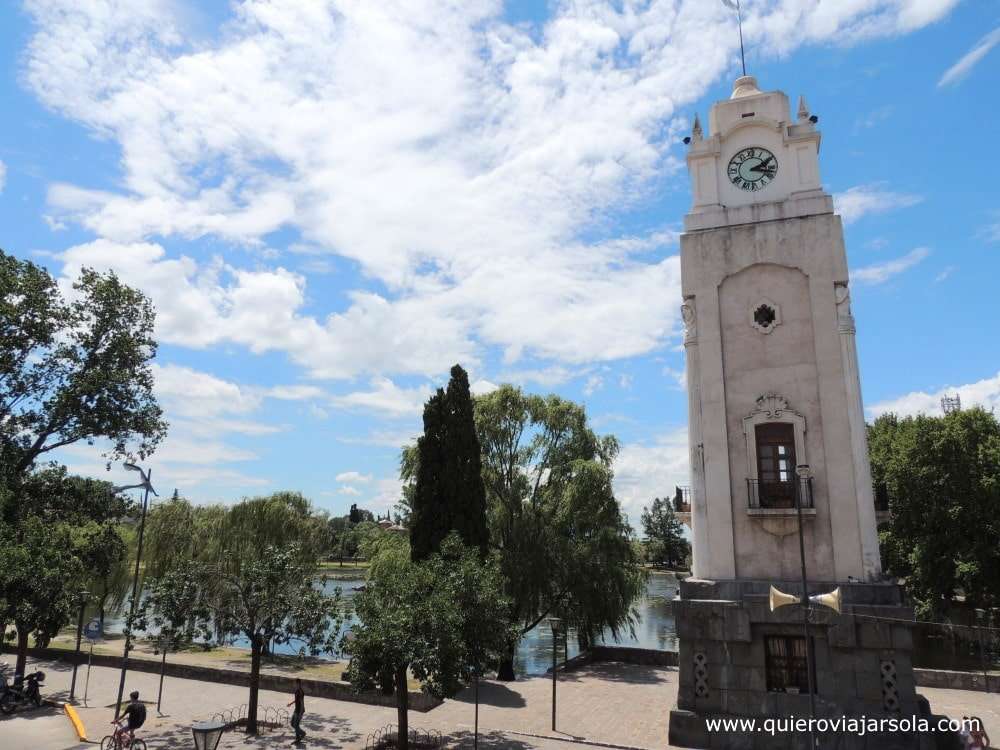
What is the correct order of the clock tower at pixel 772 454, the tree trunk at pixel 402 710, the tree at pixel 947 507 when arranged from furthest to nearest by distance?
the tree at pixel 947 507, the clock tower at pixel 772 454, the tree trunk at pixel 402 710

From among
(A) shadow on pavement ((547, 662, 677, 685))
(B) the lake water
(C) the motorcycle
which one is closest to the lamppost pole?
(A) shadow on pavement ((547, 662, 677, 685))

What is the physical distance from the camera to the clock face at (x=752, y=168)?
19594 millimetres

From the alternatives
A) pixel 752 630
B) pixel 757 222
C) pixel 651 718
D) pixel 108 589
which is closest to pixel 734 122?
pixel 757 222

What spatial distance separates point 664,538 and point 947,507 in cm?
8230

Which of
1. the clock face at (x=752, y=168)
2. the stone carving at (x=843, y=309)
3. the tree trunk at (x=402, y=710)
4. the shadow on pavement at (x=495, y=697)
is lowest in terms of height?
the shadow on pavement at (x=495, y=697)

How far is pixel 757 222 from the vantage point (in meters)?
19.1

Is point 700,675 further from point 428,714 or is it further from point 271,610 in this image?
point 271,610

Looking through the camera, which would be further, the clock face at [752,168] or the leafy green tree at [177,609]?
the clock face at [752,168]

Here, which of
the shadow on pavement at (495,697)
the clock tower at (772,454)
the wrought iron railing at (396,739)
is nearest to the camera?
the clock tower at (772,454)

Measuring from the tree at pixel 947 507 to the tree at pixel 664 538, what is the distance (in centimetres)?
6630

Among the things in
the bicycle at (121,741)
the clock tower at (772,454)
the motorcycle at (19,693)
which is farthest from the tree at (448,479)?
the motorcycle at (19,693)

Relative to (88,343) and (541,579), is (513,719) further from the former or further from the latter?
(88,343)

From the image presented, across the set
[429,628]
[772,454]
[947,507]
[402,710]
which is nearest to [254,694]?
[402,710]

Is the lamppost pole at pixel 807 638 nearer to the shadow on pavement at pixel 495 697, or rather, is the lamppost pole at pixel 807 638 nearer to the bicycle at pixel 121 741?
the shadow on pavement at pixel 495 697
